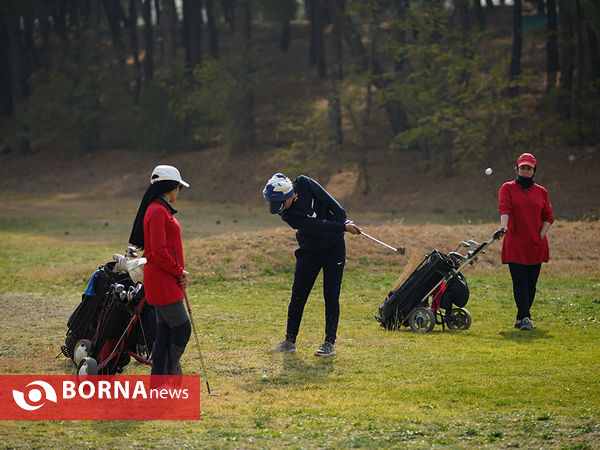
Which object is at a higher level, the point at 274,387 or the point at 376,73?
the point at 376,73

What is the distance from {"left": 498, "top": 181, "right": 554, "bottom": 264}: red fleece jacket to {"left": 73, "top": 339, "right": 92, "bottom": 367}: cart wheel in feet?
15.4

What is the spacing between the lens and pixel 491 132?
31.8 metres

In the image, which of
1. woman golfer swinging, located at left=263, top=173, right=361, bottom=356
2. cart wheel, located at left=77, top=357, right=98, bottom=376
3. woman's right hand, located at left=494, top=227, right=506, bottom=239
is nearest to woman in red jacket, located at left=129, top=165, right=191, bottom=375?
cart wheel, located at left=77, top=357, right=98, bottom=376

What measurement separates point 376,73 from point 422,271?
27468 millimetres

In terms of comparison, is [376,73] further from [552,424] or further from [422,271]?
[552,424]

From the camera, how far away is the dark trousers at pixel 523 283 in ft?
30.3

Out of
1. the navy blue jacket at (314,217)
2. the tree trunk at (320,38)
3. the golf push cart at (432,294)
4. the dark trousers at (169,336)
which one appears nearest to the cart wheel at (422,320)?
the golf push cart at (432,294)

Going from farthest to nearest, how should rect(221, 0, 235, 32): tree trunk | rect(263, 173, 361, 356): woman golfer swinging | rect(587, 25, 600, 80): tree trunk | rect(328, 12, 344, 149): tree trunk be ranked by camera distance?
rect(221, 0, 235, 32): tree trunk < rect(328, 12, 344, 149): tree trunk < rect(587, 25, 600, 80): tree trunk < rect(263, 173, 361, 356): woman golfer swinging

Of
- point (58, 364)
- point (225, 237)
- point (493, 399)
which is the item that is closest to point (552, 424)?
point (493, 399)

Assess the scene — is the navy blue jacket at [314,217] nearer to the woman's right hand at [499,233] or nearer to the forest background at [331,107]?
the woman's right hand at [499,233]

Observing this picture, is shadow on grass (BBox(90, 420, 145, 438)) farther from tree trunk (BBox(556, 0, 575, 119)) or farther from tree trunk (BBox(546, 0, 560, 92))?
tree trunk (BBox(546, 0, 560, 92))

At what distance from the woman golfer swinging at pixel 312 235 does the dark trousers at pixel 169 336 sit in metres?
1.82

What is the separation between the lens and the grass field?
5.78m

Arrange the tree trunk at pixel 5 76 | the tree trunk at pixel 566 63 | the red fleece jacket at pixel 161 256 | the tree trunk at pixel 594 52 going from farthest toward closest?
the tree trunk at pixel 5 76, the tree trunk at pixel 594 52, the tree trunk at pixel 566 63, the red fleece jacket at pixel 161 256
